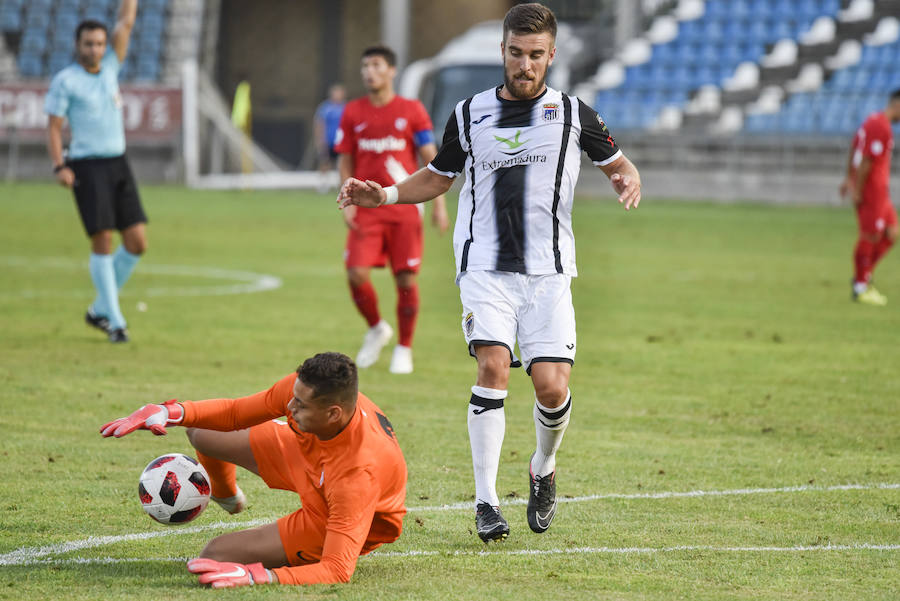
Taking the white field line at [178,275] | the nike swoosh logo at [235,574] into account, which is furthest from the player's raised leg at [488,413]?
the white field line at [178,275]

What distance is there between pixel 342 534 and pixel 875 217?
10.7m

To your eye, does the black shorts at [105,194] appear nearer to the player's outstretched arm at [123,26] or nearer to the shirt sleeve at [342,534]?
the player's outstretched arm at [123,26]

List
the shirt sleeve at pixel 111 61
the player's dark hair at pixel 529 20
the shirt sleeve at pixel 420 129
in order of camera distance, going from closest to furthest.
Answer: the player's dark hair at pixel 529 20 → the shirt sleeve at pixel 420 129 → the shirt sleeve at pixel 111 61

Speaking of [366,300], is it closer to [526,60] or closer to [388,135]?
[388,135]

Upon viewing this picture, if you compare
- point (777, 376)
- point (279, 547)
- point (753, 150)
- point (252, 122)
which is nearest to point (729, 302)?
point (777, 376)

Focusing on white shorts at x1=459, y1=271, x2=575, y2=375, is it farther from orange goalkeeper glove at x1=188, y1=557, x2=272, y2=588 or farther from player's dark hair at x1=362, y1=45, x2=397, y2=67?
player's dark hair at x1=362, y1=45, x2=397, y2=67

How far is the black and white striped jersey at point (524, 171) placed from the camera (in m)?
5.38

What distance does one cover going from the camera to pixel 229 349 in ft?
32.7

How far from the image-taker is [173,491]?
4742mm

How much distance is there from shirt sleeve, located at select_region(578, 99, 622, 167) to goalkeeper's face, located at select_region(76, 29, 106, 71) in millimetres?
5751

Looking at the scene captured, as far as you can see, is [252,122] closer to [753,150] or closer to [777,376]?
[753,150]

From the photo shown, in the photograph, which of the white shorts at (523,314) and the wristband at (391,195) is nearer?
the white shorts at (523,314)

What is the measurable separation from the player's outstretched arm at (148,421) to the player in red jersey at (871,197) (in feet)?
34.4

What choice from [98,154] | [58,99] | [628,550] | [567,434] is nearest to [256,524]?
[628,550]
